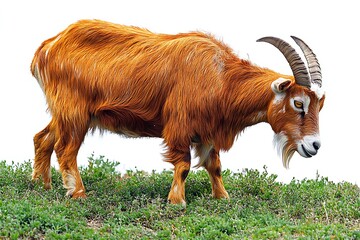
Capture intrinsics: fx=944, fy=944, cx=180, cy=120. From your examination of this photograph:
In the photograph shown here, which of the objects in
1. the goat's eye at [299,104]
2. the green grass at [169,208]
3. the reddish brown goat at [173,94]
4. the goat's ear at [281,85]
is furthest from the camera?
the reddish brown goat at [173,94]

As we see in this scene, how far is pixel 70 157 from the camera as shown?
1411cm

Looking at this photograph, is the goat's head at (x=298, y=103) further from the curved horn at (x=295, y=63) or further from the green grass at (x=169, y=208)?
the green grass at (x=169, y=208)

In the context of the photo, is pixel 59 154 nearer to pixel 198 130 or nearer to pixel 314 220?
pixel 198 130

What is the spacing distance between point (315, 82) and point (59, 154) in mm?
3980

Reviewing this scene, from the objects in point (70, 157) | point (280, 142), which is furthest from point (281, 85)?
point (70, 157)

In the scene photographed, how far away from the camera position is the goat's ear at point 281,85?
43.0 ft

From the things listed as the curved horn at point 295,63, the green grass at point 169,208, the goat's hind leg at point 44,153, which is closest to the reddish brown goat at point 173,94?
the curved horn at point 295,63

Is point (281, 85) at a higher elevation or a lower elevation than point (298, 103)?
higher

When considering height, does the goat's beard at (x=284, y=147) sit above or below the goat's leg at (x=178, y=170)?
above

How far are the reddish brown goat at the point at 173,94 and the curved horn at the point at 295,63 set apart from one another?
0.01 metres

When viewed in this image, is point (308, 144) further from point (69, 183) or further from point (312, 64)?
point (69, 183)

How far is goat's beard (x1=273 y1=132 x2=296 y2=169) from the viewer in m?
13.5

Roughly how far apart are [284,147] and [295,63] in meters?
1.27

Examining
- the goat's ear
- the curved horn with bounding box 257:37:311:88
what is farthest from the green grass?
the curved horn with bounding box 257:37:311:88
